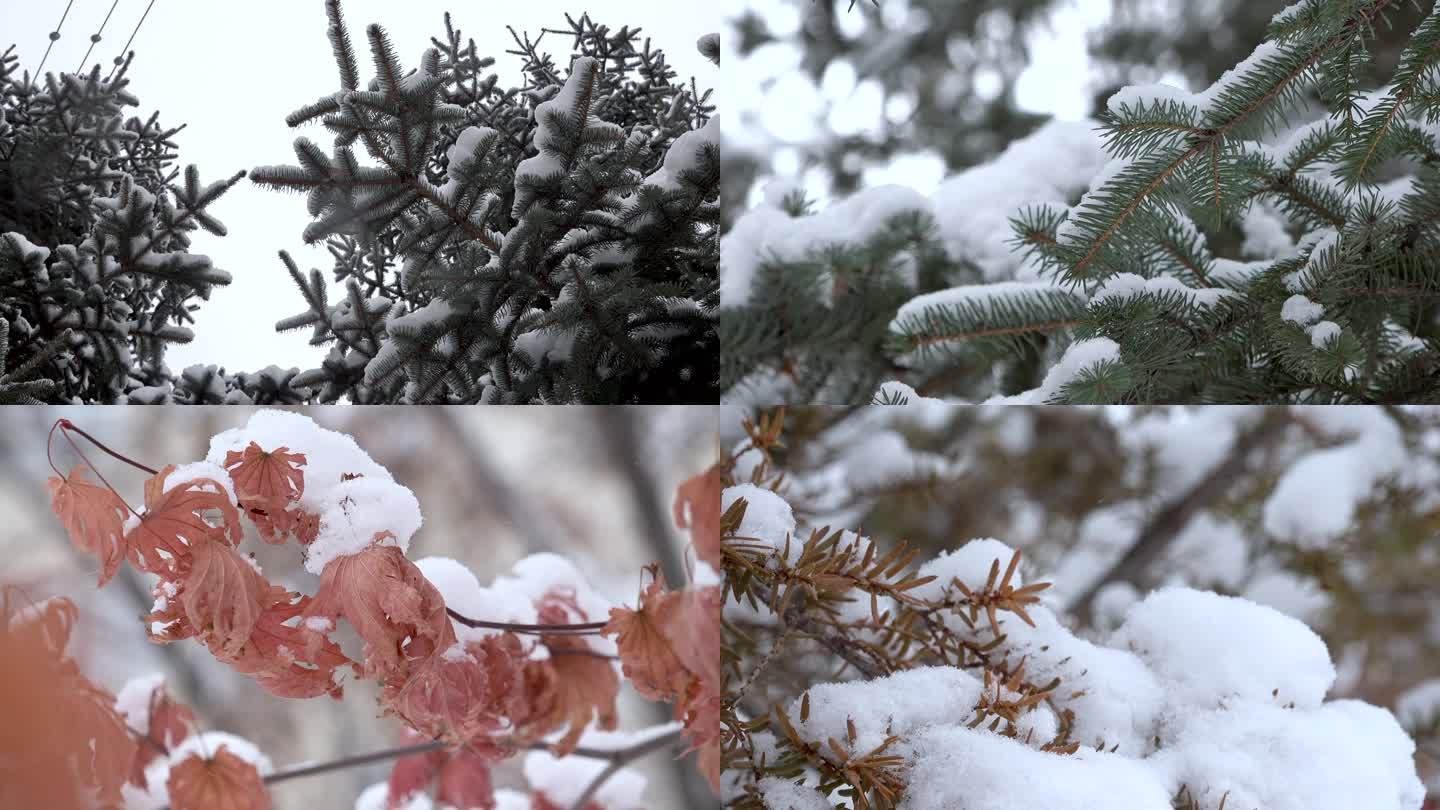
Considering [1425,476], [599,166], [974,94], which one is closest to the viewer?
[599,166]

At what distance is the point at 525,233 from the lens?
0.68m

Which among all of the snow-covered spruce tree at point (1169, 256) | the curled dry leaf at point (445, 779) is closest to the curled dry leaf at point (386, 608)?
the curled dry leaf at point (445, 779)

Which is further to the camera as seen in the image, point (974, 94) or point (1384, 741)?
point (974, 94)

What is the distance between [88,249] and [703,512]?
0.52 meters

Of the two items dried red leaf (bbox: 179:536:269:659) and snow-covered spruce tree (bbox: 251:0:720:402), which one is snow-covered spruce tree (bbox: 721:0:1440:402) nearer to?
snow-covered spruce tree (bbox: 251:0:720:402)

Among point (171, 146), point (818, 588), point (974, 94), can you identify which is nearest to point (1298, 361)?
point (818, 588)

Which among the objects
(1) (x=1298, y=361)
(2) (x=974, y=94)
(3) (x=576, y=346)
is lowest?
(1) (x=1298, y=361)

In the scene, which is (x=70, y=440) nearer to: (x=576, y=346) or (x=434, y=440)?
(x=434, y=440)

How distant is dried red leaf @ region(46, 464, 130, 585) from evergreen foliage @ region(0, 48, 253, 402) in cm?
7

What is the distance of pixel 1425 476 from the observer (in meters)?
1.14

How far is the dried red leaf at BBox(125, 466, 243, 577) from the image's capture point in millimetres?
655

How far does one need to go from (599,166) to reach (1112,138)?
0.35 meters

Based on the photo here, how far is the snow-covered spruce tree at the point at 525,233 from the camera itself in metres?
0.67

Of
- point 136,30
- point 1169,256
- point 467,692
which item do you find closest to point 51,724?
point 467,692
